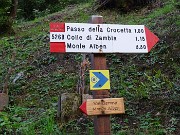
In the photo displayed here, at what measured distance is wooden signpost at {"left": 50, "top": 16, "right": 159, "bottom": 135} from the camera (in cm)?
362

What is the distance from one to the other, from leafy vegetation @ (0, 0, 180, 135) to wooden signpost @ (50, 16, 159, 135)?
5.61 ft

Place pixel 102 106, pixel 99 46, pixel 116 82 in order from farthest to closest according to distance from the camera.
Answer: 1. pixel 116 82
2. pixel 99 46
3. pixel 102 106

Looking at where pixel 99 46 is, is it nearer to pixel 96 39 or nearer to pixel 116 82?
pixel 96 39

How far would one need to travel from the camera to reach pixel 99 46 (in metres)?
3.79

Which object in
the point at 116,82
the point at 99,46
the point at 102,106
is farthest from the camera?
the point at 116,82

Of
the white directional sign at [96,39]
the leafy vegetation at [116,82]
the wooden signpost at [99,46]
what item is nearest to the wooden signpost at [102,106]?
the wooden signpost at [99,46]

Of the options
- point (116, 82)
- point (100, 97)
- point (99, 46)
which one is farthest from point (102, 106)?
point (116, 82)

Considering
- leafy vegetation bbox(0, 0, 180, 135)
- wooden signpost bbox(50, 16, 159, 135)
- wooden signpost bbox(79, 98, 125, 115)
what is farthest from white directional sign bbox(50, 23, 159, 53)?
leafy vegetation bbox(0, 0, 180, 135)

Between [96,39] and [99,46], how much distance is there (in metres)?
0.09

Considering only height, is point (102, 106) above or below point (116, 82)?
below

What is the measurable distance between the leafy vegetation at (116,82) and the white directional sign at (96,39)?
5.96 ft

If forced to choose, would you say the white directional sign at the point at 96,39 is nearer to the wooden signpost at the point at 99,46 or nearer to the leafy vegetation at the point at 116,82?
the wooden signpost at the point at 99,46

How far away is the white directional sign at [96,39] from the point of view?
375 centimetres

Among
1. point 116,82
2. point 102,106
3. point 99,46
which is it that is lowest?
point 102,106
